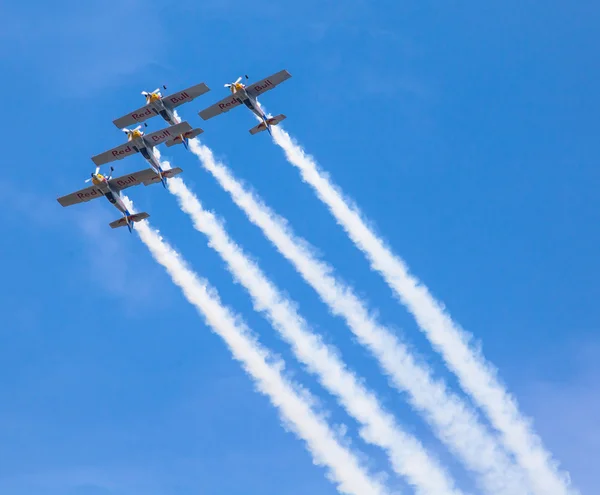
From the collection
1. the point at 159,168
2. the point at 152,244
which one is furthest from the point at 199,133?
the point at 152,244

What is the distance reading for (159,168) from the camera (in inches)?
3558

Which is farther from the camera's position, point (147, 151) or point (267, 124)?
point (267, 124)

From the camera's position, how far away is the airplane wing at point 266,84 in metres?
91.9

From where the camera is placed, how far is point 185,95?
3617 inches

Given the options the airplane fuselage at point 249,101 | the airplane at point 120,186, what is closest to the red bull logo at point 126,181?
the airplane at point 120,186

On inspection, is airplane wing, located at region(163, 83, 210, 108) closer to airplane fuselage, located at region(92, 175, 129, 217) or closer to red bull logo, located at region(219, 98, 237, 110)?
red bull logo, located at region(219, 98, 237, 110)

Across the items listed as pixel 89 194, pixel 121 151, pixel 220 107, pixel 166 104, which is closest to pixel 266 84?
pixel 220 107

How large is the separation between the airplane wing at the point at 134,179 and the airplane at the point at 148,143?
0.57m

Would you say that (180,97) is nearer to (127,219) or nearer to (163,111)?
(163,111)

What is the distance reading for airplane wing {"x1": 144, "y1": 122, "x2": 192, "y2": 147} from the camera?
89.4 metres

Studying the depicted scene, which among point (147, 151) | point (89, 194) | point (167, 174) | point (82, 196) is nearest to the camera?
point (167, 174)

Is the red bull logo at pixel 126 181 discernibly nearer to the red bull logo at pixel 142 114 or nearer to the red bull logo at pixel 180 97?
the red bull logo at pixel 142 114

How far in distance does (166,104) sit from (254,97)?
24.2 ft

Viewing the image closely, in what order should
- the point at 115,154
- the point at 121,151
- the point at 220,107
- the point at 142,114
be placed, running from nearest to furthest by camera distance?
1. the point at 121,151
2. the point at 115,154
3. the point at 142,114
4. the point at 220,107
